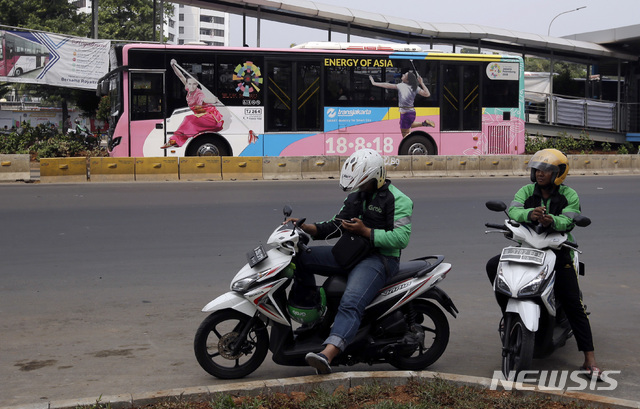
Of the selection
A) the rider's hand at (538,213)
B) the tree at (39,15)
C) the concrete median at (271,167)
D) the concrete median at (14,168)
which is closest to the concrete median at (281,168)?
the concrete median at (271,167)

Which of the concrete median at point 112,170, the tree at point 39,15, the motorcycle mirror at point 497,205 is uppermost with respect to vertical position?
the tree at point 39,15

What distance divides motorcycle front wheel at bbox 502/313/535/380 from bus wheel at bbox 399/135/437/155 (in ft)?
54.4

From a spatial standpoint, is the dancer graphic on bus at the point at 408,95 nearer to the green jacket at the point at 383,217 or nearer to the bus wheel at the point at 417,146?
the bus wheel at the point at 417,146

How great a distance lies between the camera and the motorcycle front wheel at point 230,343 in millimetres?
4910

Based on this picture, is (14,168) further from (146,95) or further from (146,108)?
(146,95)

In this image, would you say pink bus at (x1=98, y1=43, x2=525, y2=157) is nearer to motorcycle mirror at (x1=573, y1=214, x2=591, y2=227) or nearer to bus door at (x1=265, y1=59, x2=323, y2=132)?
bus door at (x1=265, y1=59, x2=323, y2=132)

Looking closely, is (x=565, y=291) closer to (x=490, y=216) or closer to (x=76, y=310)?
(x=76, y=310)

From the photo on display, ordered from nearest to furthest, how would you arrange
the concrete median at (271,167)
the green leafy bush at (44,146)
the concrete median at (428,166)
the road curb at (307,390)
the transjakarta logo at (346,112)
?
the road curb at (307,390) → the concrete median at (271,167) → the concrete median at (428,166) → the transjakarta logo at (346,112) → the green leafy bush at (44,146)

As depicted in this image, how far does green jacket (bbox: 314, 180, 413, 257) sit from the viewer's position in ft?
16.4

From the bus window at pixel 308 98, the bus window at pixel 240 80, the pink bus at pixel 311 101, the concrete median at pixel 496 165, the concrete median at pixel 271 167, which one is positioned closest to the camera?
the concrete median at pixel 271 167

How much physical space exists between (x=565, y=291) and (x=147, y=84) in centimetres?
1589

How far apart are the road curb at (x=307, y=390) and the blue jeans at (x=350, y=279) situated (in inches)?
9.8

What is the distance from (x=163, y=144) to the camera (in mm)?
19469

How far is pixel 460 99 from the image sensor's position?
2225 centimetres
